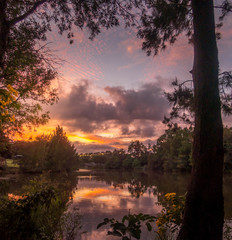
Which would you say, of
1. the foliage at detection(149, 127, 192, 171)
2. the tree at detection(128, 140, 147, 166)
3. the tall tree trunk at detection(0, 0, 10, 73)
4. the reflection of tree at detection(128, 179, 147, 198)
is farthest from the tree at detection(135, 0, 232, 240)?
the tree at detection(128, 140, 147, 166)

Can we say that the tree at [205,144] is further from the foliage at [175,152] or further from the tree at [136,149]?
the tree at [136,149]

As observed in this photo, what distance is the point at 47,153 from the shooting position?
4309cm

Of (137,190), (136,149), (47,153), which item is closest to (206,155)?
(137,190)

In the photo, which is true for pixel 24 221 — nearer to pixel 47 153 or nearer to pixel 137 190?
pixel 137 190

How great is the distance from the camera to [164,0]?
5.70m

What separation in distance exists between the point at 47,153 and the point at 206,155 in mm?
43758

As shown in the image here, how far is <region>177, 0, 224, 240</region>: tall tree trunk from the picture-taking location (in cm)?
336

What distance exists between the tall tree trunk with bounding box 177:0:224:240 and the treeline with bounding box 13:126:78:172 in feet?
113

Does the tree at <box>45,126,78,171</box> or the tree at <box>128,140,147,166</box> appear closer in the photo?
the tree at <box>45,126,78,171</box>

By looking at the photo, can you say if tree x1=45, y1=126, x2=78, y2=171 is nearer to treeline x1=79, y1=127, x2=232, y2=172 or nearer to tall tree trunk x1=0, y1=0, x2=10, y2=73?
treeline x1=79, y1=127, x2=232, y2=172

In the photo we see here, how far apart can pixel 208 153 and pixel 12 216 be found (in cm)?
453

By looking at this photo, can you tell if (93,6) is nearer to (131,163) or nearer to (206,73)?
(206,73)

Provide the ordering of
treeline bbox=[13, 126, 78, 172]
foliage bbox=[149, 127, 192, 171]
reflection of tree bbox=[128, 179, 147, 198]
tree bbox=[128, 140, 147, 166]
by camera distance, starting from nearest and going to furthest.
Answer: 1. reflection of tree bbox=[128, 179, 147, 198]
2. treeline bbox=[13, 126, 78, 172]
3. foliage bbox=[149, 127, 192, 171]
4. tree bbox=[128, 140, 147, 166]

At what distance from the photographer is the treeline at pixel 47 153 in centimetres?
3822
